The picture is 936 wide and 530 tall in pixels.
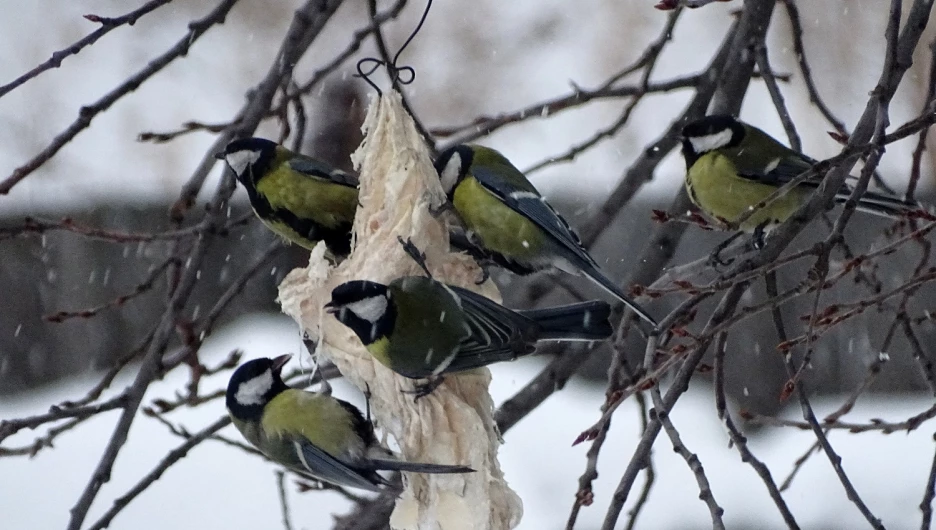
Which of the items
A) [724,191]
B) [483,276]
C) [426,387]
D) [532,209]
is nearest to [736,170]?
[724,191]

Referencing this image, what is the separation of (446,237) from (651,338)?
0.35 metres

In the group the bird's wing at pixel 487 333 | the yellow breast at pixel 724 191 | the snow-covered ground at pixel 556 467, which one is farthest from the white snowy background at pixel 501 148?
the bird's wing at pixel 487 333

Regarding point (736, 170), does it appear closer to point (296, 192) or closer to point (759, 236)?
point (759, 236)

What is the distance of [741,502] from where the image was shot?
452 cm

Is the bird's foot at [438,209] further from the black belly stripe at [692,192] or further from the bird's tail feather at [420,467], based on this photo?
the black belly stripe at [692,192]

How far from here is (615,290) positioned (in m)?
1.64

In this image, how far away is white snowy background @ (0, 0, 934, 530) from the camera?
15.1 ft

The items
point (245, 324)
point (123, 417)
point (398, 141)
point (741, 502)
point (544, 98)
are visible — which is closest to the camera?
point (398, 141)

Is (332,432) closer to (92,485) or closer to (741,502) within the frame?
(92,485)

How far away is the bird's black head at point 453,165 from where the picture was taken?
68.2 inches

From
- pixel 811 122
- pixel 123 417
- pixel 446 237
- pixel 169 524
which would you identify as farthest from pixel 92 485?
pixel 811 122

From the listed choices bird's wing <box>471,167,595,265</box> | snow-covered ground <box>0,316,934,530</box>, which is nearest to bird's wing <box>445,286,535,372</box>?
bird's wing <box>471,167,595,265</box>

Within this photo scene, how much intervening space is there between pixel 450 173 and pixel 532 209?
0.21m

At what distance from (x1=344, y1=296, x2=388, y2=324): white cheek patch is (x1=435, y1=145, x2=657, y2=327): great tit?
0.36 m
